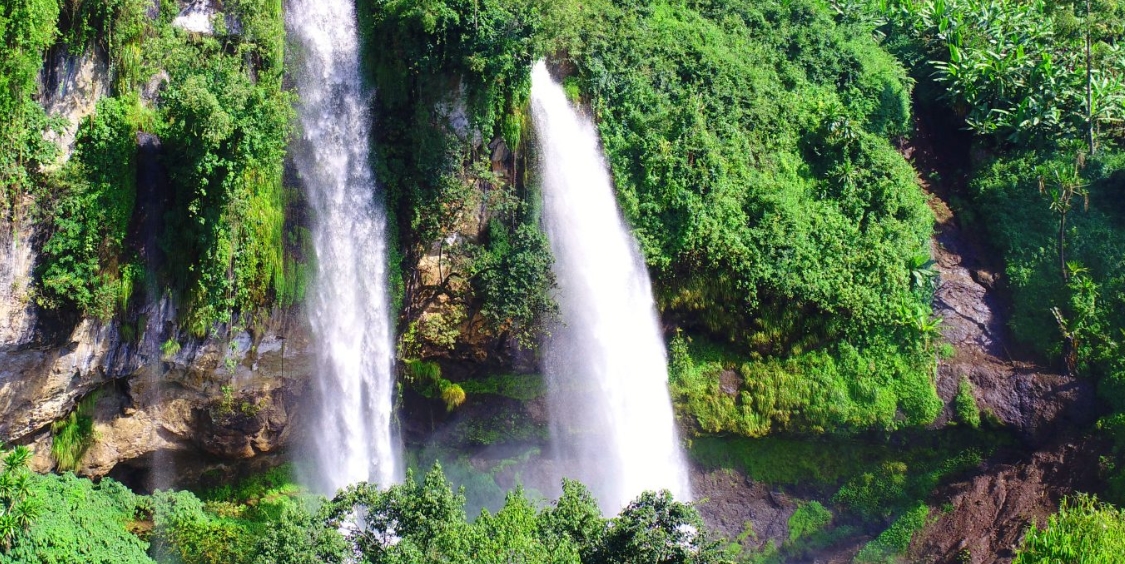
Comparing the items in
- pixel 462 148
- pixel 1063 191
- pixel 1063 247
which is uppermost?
pixel 462 148

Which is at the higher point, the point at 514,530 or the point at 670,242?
the point at 670,242

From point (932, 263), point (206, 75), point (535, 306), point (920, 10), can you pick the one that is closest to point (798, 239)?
point (932, 263)

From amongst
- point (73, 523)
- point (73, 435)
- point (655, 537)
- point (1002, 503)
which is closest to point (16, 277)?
point (73, 435)

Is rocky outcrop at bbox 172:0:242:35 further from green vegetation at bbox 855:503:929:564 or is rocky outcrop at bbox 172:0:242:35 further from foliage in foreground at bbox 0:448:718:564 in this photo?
green vegetation at bbox 855:503:929:564

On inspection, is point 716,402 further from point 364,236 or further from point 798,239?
point 364,236

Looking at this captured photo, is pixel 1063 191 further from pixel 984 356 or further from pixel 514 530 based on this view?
pixel 514 530
